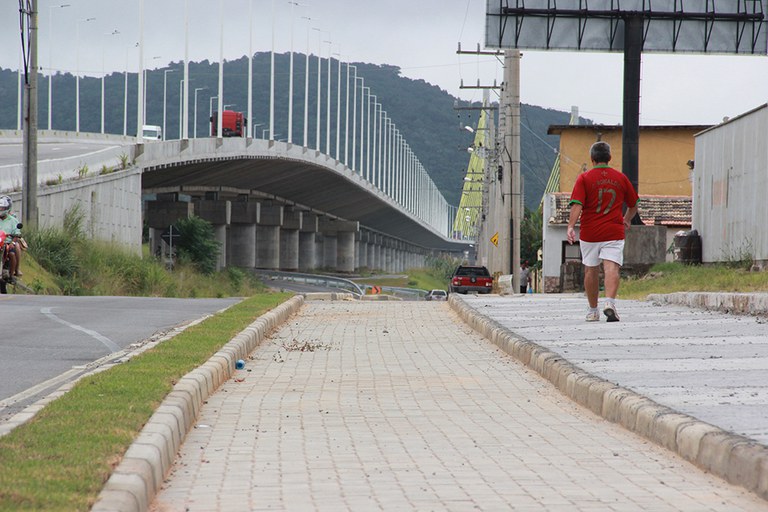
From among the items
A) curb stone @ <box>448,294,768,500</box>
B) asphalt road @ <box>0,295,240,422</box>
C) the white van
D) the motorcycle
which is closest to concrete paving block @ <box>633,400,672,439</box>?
curb stone @ <box>448,294,768,500</box>

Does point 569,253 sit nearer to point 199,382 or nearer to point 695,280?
point 695,280

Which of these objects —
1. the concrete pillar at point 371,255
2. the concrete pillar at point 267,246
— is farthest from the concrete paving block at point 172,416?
the concrete pillar at point 371,255

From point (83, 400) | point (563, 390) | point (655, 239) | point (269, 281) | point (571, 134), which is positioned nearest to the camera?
point (83, 400)

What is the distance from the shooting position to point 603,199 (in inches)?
539

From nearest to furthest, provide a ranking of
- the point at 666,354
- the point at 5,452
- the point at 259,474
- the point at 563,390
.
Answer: the point at 5,452 → the point at 259,474 → the point at 563,390 → the point at 666,354

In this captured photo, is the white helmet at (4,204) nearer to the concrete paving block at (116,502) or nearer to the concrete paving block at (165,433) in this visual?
the concrete paving block at (165,433)

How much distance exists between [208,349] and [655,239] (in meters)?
20.8

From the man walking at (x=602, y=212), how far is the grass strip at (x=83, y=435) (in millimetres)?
5282

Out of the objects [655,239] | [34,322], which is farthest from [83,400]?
[655,239]

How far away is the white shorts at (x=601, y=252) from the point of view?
13727mm

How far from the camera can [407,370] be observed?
1106 centimetres

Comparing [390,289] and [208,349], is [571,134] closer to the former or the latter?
[390,289]

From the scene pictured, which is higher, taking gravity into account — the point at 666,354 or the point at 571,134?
the point at 571,134

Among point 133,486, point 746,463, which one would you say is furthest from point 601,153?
point 133,486
